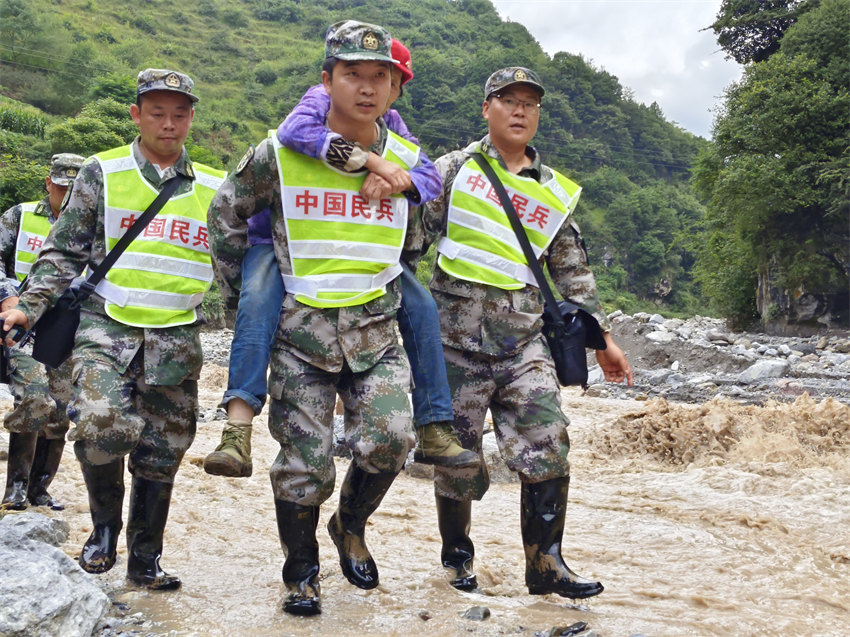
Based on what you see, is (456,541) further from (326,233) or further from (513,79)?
(513,79)

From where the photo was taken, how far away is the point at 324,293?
Answer: 11.6ft

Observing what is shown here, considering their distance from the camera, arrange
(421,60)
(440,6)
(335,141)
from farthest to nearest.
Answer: (440,6) < (421,60) < (335,141)

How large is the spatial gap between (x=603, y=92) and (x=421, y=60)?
24420mm

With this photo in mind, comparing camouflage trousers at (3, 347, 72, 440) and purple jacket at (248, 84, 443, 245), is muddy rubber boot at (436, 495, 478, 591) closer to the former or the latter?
purple jacket at (248, 84, 443, 245)

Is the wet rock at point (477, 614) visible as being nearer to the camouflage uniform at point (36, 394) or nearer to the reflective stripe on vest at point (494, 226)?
the reflective stripe on vest at point (494, 226)

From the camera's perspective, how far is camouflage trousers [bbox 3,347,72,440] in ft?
19.3

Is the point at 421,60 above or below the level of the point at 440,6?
below

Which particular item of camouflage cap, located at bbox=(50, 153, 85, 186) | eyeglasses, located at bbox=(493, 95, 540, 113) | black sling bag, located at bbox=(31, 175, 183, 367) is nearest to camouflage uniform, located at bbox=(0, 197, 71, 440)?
camouflage cap, located at bbox=(50, 153, 85, 186)

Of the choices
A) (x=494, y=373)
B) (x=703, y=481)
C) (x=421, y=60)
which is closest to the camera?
(x=494, y=373)

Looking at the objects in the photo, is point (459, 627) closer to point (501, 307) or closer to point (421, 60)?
point (501, 307)

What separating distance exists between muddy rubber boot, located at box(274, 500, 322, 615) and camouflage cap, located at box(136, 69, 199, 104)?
204cm

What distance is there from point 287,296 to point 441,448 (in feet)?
2.94

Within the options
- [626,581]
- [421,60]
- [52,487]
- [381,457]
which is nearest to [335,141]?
[381,457]

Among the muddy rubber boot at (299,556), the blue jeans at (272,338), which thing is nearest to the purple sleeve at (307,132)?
the blue jeans at (272,338)
